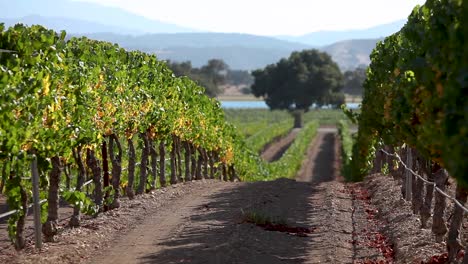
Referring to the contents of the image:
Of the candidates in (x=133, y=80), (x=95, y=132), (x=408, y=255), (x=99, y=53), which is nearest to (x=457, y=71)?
(x=408, y=255)

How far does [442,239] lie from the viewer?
15.1 metres

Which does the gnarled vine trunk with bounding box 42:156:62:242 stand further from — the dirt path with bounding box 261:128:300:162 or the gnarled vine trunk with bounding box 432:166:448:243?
the dirt path with bounding box 261:128:300:162

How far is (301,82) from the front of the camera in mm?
115938

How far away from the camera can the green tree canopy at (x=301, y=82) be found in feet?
383

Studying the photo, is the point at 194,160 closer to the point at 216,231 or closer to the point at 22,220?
the point at 216,231

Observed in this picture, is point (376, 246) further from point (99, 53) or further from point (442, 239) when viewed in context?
point (99, 53)

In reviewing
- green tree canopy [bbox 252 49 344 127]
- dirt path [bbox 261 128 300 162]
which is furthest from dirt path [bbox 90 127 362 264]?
green tree canopy [bbox 252 49 344 127]

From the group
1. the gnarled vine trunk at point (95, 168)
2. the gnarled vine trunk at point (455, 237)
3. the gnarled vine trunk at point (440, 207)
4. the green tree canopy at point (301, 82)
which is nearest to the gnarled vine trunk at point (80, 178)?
the gnarled vine trunk at point (95, 168)

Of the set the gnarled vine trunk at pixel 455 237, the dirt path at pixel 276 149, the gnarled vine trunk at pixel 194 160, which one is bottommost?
the dirt path at pixel 276 149

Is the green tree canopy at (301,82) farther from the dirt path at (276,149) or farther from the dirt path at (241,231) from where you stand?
the dirt path at (241,231)

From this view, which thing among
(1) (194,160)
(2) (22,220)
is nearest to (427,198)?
(2) (22,220)

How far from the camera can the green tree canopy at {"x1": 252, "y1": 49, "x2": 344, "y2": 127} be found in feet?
383

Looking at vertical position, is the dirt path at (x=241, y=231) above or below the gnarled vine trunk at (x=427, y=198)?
below

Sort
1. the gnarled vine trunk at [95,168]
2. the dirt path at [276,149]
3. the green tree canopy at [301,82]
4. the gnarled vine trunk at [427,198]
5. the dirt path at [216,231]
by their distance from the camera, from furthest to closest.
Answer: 1. the green tree canopy at [301,82]
2. the dirt path at [276,149]
3. the gnarled vine trunk at [95,168]
4. the gnarled vine trunk at [427,198]
5. the dirt path at [216,231]
